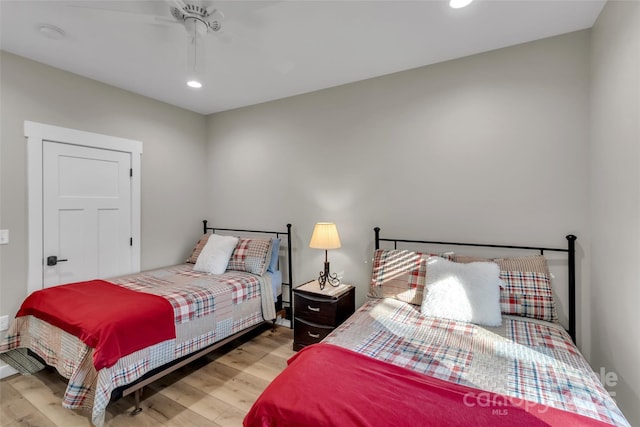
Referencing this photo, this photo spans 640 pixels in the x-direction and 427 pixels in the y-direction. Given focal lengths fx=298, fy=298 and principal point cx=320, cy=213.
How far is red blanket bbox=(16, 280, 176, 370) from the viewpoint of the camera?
5.95 feet

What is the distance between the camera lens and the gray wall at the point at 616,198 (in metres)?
1.49

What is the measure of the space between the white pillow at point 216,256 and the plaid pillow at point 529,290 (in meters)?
2.55

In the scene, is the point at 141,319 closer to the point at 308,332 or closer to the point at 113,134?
the point at 308,332

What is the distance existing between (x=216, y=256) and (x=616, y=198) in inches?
127

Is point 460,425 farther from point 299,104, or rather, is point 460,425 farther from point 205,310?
point 299,104

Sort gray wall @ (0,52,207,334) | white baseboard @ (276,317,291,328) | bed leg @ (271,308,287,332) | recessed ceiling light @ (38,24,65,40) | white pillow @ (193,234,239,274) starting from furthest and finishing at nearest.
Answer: white baseboard @ (276,317,291,328) < bed leg @ (271,308,287,332) < white pillow @ (193,234,239,274) < gray wall @ (0,52,207,334) < recessed ceiling light @ (38,24,65,40)

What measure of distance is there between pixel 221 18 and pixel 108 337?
2150 millimetres

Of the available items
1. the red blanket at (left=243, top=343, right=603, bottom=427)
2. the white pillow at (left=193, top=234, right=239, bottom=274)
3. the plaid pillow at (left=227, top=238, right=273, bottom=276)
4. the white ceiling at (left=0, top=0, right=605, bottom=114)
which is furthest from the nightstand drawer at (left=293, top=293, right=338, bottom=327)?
the white ceiling at (left=0, top=0, right=605, bottom=114)

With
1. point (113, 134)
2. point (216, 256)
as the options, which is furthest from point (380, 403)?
point (113, 134)

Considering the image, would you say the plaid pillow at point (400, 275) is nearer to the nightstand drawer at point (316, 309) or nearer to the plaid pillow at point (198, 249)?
the nightstand drawer at point (316, 309)

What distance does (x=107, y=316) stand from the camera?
6.32ft

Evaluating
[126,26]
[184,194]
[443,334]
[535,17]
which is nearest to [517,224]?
[443,334]

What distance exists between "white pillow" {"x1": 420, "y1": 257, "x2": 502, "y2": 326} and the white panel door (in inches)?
121

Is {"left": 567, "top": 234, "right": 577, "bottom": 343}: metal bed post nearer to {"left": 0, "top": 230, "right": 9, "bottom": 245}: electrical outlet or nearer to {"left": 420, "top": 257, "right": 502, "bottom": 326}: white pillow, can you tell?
{"left": 420, "top": 257, "right": 502, "bottom": 326}: white pillow
